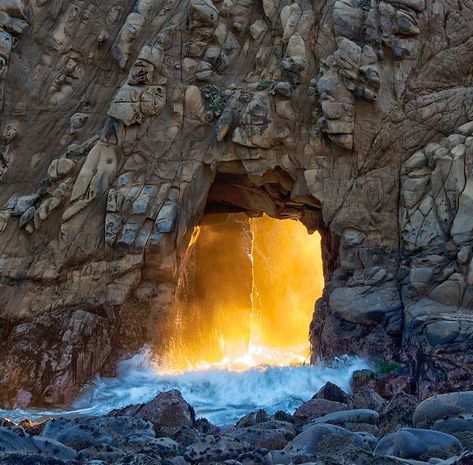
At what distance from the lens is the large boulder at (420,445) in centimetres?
661

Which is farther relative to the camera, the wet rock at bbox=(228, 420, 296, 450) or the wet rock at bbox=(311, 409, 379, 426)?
the wet rock at bbox=(311, 409, 379, 426)

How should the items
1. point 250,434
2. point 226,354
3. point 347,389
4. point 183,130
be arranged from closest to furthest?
point 250,434
point 347,389
point 183,130
point 226,354

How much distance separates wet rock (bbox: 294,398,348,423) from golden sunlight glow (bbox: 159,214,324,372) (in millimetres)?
8233

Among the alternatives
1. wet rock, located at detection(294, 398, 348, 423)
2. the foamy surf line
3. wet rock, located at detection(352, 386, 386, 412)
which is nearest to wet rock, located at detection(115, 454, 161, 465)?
wet rock, located at detection(294, 398, 348, 423)

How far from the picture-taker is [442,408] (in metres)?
8.30

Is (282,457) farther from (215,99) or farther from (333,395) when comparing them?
(215,99)

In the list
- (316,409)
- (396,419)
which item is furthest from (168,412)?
(396,419)

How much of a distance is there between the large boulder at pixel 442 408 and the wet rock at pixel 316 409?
2.56 meters

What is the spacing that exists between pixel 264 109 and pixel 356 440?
42.1ft

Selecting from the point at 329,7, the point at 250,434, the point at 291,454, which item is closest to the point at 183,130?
the point at 329,7

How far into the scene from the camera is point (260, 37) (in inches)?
803

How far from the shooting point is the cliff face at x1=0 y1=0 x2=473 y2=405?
17141 millimetres

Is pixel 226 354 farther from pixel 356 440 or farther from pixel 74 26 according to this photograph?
pixel 356 440

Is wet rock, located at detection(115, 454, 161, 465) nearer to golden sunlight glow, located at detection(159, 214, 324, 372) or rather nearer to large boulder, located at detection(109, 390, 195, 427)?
large boulder, located at detection(109, 390, 195, 427)
